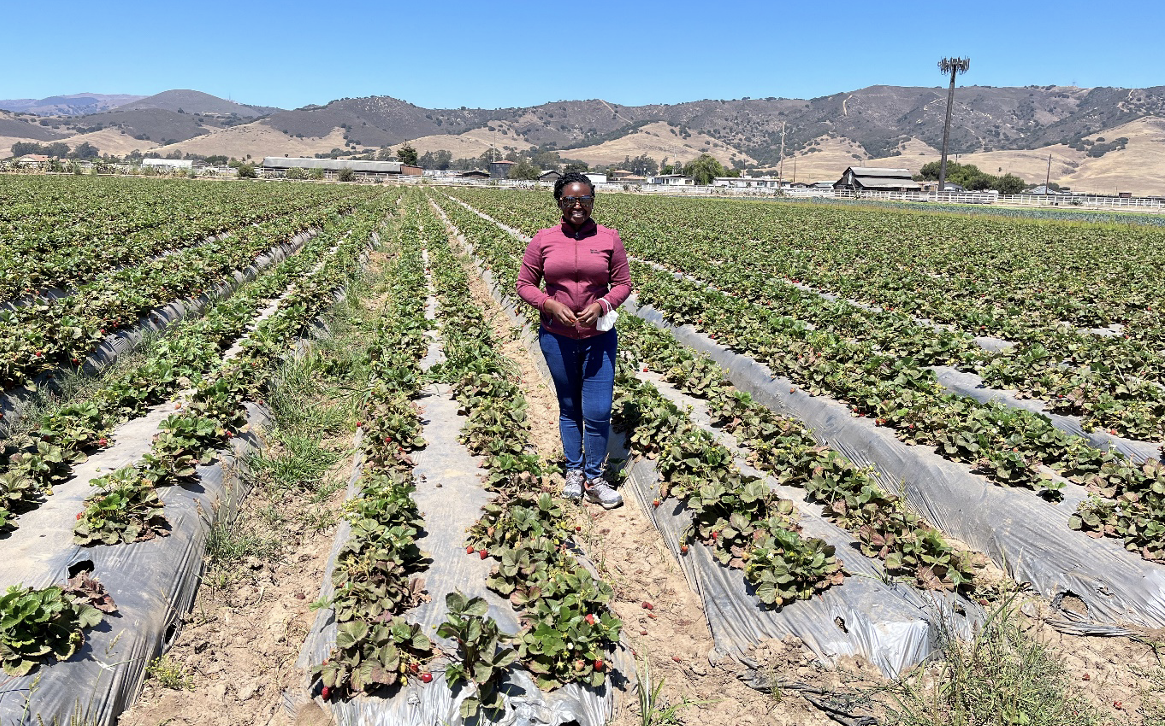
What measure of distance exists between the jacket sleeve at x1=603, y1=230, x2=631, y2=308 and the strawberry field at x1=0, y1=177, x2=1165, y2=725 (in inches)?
53.3

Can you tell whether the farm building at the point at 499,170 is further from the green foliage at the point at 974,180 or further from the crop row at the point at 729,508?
the crop row at the point at 729,508

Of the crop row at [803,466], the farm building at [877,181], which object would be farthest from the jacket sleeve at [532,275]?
the farm building at [877,181]

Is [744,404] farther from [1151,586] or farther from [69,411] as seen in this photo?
[69,411]

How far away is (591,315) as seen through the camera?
15.8ft

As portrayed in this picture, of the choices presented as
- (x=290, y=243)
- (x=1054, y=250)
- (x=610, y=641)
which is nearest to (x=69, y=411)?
(x=610, y=641)

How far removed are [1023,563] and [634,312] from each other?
868 centimetres

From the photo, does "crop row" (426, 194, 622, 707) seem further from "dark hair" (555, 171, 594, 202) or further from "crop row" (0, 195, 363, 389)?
"crop row" (0, 195, 363, 389)

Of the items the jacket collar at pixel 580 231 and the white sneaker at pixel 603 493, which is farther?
the white sneaker at pixel 603 493

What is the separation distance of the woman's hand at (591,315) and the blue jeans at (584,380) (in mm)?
248

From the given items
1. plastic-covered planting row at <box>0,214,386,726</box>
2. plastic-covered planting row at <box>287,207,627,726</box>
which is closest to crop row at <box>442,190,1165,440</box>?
plastic-covered planting row at <box>287,207,627,726</box>

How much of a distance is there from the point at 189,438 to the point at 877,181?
104874 millimetres

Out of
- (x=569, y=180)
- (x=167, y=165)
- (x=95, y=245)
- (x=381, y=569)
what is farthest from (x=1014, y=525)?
(x=167, y=165)

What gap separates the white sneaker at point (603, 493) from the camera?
5.65m

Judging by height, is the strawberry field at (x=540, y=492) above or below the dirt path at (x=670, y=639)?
above
